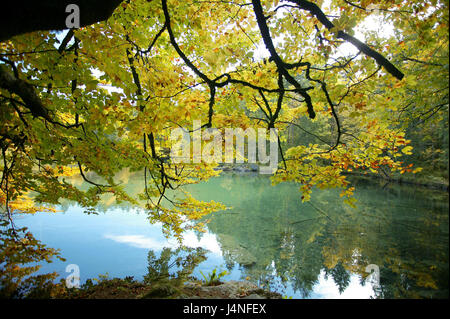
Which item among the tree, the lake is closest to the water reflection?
the lake

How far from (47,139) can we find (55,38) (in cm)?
115

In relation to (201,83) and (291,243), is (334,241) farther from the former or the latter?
(201,83)

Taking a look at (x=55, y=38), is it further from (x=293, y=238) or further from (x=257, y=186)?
(x=257, y=186)

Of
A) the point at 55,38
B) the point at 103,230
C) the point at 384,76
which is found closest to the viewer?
the point at 384,76

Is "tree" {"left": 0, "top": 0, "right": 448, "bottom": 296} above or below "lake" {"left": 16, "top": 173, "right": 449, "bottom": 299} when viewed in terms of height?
above

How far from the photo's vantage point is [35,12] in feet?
4.20

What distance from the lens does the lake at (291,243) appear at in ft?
19.8

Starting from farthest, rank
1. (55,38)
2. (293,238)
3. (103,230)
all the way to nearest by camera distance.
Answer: (103,230) < (293,238) < (55,38)

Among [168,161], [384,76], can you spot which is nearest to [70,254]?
[168,161]

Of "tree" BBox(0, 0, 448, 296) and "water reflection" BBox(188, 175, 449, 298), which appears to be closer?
"tree" BBox(0, 0, 448, 296)

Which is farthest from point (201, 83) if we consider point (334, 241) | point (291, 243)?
point (334, 241)

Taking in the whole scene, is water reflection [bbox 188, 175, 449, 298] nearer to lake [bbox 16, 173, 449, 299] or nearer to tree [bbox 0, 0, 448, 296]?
lake [bbox 16, 173, 449, 299]

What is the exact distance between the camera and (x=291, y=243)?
830 centimetres

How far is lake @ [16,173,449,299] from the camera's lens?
6023mm
